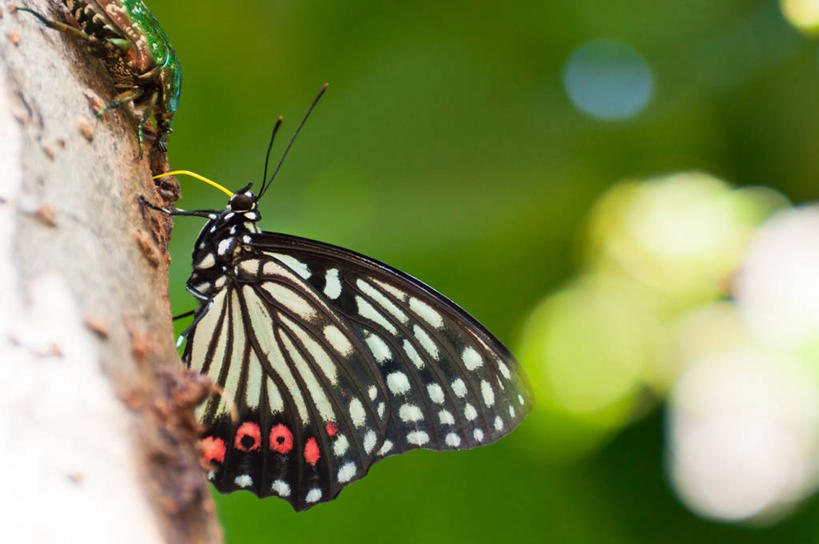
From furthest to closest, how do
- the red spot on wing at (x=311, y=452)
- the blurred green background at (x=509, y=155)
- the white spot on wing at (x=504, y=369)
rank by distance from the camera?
the blurred green background at (x=509, y=155) → the red spot on wing at (x=311, y=452) → the white spot on wing at (x=504, y=369)

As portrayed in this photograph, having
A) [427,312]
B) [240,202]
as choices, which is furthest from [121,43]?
[427,312]

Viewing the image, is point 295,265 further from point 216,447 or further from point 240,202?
point 216,447

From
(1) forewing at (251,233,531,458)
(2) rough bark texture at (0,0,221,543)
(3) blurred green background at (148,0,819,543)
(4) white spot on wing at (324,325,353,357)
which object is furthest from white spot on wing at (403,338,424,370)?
(3) blurred green background at (148,0,819,543)

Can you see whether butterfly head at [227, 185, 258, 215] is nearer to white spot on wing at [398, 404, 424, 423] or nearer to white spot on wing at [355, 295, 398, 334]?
white spot on wing at [355, 295, 398, 334]

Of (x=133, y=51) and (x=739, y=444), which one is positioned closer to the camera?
(x=133, y=51)

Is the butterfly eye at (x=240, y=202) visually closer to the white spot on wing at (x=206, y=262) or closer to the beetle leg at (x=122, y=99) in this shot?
the white spot on wing at (x=206, y=262)

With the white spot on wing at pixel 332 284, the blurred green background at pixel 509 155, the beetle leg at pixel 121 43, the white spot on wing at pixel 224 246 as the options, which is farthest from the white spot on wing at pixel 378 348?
the blurred green background at pixel 509 155
